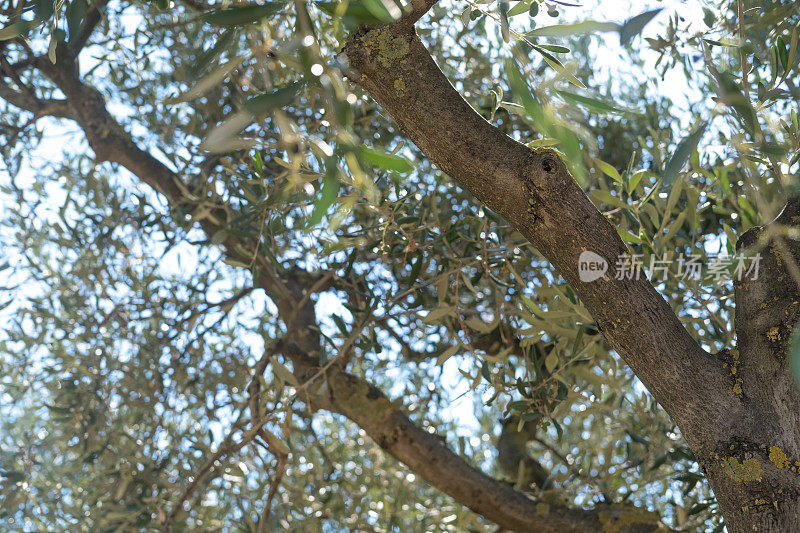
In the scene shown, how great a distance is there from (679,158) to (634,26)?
0.22m

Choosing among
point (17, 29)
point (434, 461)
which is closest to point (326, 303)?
point (434, 461)

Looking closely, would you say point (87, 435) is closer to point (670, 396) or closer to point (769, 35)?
point (670, 396)

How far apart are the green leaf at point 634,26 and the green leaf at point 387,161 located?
33 centimetres

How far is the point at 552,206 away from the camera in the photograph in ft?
4.50

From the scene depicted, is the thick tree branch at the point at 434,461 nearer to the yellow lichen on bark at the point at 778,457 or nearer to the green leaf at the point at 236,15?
the yellow lichen on bark at the point at 778,457

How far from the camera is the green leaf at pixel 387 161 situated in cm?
86

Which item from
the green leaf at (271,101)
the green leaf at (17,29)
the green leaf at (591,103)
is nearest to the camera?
the green leaf at (271,101)

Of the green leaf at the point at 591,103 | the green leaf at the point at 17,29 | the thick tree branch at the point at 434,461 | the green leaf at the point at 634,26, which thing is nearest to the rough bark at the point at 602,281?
the green leaf at the point at 591,103

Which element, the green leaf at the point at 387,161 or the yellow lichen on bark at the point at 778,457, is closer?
the green leaf at the point at 387,161

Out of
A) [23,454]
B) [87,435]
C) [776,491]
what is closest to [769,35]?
[776,491]

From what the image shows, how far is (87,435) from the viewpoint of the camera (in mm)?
2814

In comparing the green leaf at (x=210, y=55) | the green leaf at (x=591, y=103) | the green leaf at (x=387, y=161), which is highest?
the green leaf at (x=591, y=103)

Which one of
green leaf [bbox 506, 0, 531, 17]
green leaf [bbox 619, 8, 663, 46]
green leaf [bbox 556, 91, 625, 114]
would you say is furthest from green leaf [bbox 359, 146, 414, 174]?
green leaf [bbox 506, 0, 531, 17]

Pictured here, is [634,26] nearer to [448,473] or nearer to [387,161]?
[387,161]
